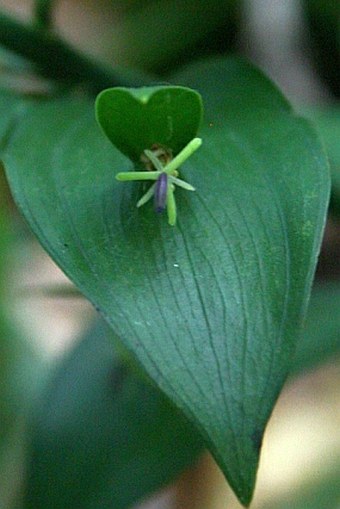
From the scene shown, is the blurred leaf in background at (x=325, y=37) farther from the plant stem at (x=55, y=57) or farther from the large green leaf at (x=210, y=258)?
the large green leaf at (x=210, y=258)

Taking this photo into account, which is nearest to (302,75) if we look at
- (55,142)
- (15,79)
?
(15,79)

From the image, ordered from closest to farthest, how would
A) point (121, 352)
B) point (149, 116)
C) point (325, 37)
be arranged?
point (149, 116) < point (121, 352) < point (325, 37)

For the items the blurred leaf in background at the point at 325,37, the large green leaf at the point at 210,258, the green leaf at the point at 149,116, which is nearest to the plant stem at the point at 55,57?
the large green leaf at the point at 210,258

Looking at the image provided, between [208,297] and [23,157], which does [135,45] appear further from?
[208,297]

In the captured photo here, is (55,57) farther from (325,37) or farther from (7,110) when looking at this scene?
(325,37)

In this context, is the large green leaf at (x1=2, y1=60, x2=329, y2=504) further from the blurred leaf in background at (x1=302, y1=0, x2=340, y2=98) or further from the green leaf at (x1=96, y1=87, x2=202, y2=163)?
the blurred leaf in background at (x1=302, y1=0, x2=340, y2=98)

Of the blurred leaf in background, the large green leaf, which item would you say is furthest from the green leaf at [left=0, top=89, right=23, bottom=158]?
the blurred leaf in background

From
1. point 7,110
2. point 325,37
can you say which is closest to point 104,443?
point 7,110
